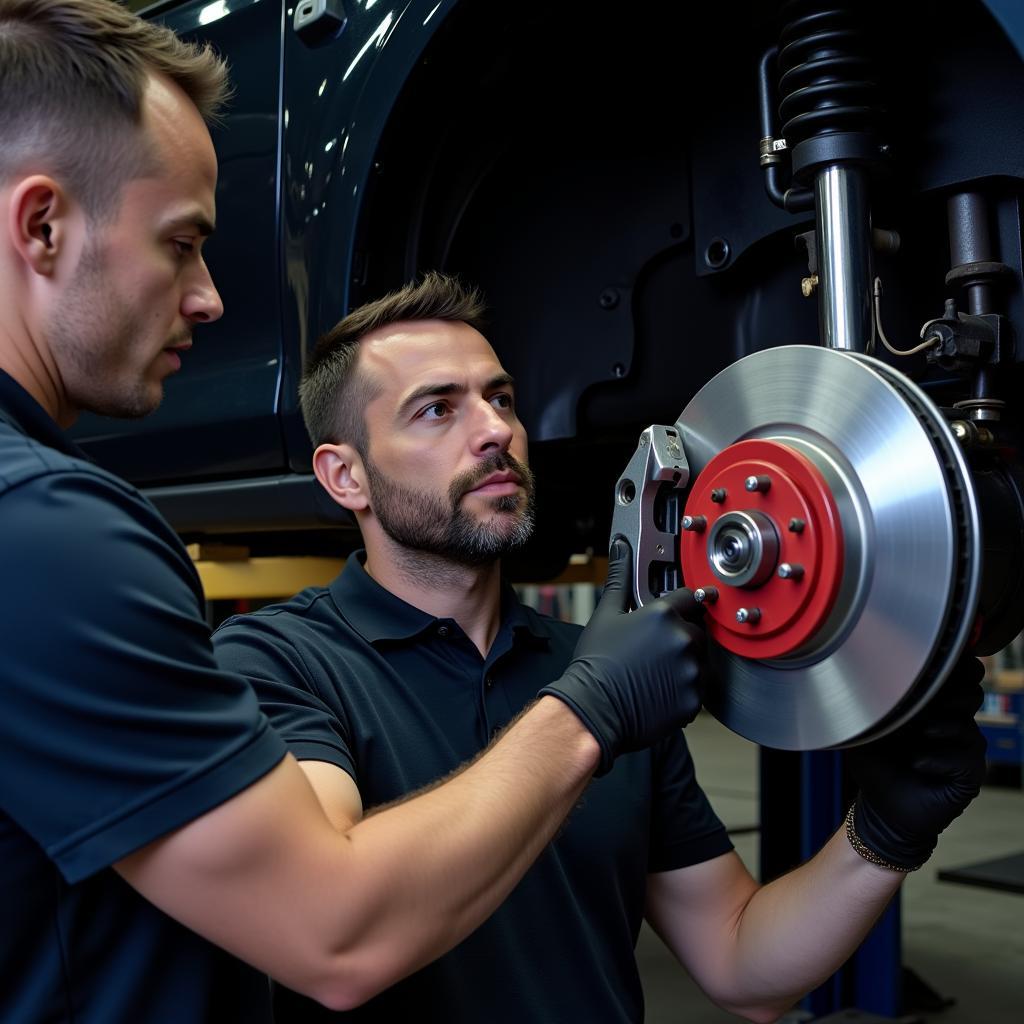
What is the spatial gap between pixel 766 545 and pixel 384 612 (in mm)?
454

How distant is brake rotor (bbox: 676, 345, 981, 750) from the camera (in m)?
0.75

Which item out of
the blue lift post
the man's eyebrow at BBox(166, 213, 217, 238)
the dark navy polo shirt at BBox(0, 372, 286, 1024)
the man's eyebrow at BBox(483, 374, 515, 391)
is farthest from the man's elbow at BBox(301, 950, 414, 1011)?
the blue lift post

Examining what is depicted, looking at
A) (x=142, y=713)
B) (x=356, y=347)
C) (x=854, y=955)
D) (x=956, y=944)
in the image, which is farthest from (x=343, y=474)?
(x=956, y=944)

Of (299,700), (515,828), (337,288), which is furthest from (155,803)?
(337,288)

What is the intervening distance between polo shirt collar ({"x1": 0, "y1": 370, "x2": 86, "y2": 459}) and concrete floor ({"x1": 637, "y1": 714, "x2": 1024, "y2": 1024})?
82.4 inches

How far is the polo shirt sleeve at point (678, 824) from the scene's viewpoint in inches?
43.8

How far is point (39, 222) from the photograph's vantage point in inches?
27.1

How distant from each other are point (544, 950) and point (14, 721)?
0.53m

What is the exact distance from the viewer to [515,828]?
2.34 ft

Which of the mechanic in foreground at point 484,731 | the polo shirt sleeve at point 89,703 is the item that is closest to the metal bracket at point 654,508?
the mechanic in foreground at point 484,731

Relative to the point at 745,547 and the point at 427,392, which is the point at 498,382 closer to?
the point at 427,392

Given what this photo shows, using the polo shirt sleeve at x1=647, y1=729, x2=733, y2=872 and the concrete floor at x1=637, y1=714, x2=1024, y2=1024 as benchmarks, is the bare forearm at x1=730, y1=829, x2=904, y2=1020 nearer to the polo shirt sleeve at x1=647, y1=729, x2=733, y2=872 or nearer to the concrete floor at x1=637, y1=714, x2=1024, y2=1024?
the polo shirt sleeve at x1=647, y1=729, x2=733, y2=872

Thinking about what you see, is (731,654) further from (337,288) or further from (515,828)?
(337,288)

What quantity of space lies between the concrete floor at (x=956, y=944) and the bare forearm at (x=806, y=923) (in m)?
1.43
